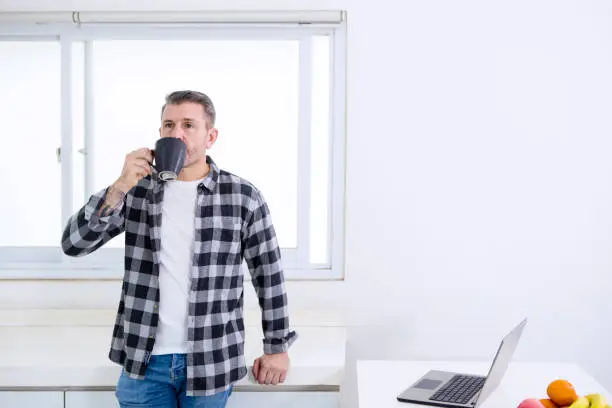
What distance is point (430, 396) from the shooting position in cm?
167

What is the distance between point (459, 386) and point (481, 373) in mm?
190

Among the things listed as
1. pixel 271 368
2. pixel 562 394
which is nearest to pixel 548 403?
pixel 562 394

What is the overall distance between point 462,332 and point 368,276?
43 cm

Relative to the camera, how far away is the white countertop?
1.98m

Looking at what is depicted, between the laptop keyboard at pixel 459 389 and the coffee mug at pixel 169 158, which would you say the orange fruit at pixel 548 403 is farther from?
the coffee mug at pixel 169 158

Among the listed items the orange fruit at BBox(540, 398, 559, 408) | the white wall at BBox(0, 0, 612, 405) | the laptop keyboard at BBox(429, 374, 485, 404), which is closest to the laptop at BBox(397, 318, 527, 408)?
the laptop keyboard at BBox(429, 374, 485, 404)

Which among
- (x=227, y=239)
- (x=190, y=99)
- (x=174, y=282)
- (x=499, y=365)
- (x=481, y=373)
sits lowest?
(x=481, y=373)

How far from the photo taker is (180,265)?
170cm

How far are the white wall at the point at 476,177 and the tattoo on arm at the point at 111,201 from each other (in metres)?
1.03

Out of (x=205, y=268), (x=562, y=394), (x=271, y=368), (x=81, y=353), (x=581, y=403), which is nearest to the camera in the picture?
(x=581, y=403)

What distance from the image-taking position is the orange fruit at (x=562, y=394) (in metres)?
Answer: 1.55

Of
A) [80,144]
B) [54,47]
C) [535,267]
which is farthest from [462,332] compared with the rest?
[54,47]

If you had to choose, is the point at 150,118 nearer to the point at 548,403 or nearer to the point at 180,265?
the point at 180,265

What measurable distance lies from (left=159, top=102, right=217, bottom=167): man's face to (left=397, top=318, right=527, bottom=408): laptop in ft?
2.73
